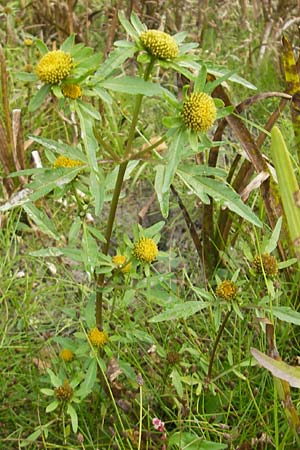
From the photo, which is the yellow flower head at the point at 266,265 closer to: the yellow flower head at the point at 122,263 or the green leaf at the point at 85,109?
the yellow flower head at the point at 122,263

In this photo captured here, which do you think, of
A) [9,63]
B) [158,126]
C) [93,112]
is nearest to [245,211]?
[93,112]

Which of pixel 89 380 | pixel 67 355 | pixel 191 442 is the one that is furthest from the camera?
pixel 67 355

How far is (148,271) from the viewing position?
4.06ft

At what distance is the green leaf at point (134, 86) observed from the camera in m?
1.01

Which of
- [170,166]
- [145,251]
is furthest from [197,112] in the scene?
[145,251]

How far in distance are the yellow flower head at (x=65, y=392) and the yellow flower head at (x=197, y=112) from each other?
1.88ft

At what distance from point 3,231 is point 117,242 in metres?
0.36

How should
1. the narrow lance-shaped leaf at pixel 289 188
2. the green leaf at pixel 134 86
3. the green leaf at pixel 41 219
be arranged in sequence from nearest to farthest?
the green leaf at pixel 134 86 → the narrow lance-shaped leaf at pixel 289 188 → the green leaf at pixel 41 219

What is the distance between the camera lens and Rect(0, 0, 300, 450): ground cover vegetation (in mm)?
1077

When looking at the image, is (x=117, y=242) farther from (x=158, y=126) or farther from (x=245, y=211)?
(x=245, y=211)

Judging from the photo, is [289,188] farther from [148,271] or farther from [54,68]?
[54,68]

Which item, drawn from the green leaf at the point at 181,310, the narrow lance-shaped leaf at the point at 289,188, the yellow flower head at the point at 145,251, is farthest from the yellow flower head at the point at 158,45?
the green leaf at the point at 181,310

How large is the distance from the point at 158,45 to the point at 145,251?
1.29 feet

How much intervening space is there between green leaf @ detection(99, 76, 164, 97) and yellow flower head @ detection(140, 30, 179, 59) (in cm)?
5
